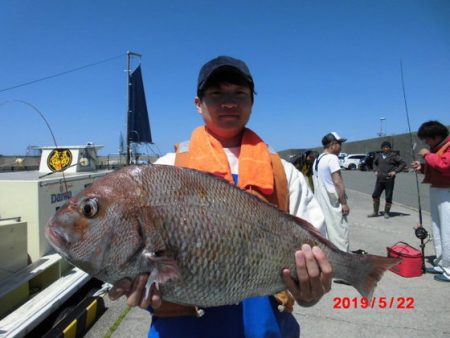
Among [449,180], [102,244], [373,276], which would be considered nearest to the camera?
[102,244]

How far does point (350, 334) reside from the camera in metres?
3.93

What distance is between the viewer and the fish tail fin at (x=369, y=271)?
167cm

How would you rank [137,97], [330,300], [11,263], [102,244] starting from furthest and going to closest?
[137,97] < [330,300] < [11,263] < [102,244]

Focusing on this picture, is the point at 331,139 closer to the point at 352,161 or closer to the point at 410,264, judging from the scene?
the point at 410,264

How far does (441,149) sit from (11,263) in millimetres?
6404

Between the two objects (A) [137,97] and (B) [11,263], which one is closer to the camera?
(B) [11,263]

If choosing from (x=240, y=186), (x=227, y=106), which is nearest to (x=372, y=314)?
(x=240, y=186)

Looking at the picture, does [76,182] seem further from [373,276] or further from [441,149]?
[441,149]

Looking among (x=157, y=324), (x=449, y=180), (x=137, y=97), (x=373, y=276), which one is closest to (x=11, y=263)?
(x=157, y=324)

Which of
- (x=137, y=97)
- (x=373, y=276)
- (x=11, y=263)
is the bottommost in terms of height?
(x=11, y=263)

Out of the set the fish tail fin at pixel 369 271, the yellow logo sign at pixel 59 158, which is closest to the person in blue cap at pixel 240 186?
the fish tail fin at pixel 369 271

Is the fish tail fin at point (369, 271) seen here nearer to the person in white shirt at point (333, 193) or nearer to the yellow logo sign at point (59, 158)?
the person in white shirt at point (333, 193)

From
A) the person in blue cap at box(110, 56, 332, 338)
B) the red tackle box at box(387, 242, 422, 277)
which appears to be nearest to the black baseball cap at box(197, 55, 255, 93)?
the person in blue cap at box(110, 56, 332, 338)

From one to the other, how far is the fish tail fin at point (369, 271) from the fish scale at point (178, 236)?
0.36 meters
